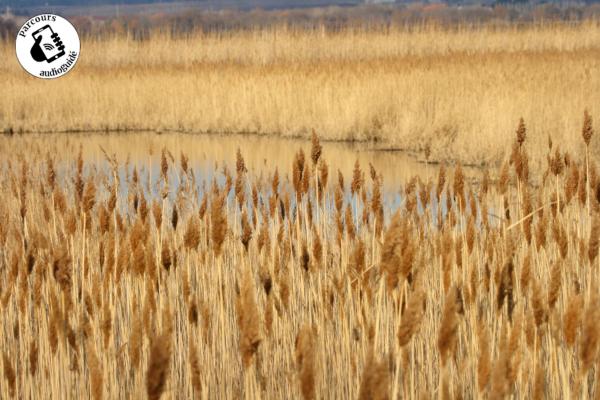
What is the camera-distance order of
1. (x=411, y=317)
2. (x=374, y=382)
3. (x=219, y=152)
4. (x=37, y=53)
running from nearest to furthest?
(x=374, y=382) < (x=411, y=317) < (x=219, y=152) < (x=37, y=53)

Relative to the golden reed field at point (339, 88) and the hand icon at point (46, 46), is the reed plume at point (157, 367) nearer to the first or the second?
the golden reed field at point (339, 88)

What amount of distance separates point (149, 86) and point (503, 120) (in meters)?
6.76

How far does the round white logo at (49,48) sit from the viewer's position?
46.3 feet

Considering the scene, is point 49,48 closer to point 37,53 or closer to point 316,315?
point 37,53

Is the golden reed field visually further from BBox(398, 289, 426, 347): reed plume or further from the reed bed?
BBox(398, 289, 426, 347): reed plume

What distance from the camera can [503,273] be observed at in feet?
7.85

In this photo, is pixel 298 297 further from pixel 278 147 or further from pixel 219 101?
pixel 219 101

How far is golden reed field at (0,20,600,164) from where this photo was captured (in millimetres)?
10125

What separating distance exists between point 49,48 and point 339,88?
17.9 feet

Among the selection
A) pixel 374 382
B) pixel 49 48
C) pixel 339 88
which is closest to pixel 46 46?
pixel 49 48

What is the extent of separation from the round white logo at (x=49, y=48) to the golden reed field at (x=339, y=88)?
281 millimetres

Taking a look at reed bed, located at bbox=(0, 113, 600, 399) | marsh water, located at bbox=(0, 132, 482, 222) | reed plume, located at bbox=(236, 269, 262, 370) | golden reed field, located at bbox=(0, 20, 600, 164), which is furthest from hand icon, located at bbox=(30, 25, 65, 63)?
reed plume, located at bbox=(236, 269, 262, 370)

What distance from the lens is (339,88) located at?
499 inches

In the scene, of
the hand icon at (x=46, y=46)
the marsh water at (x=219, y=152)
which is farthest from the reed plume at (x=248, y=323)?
the hand icon at (x=46, y=46)
